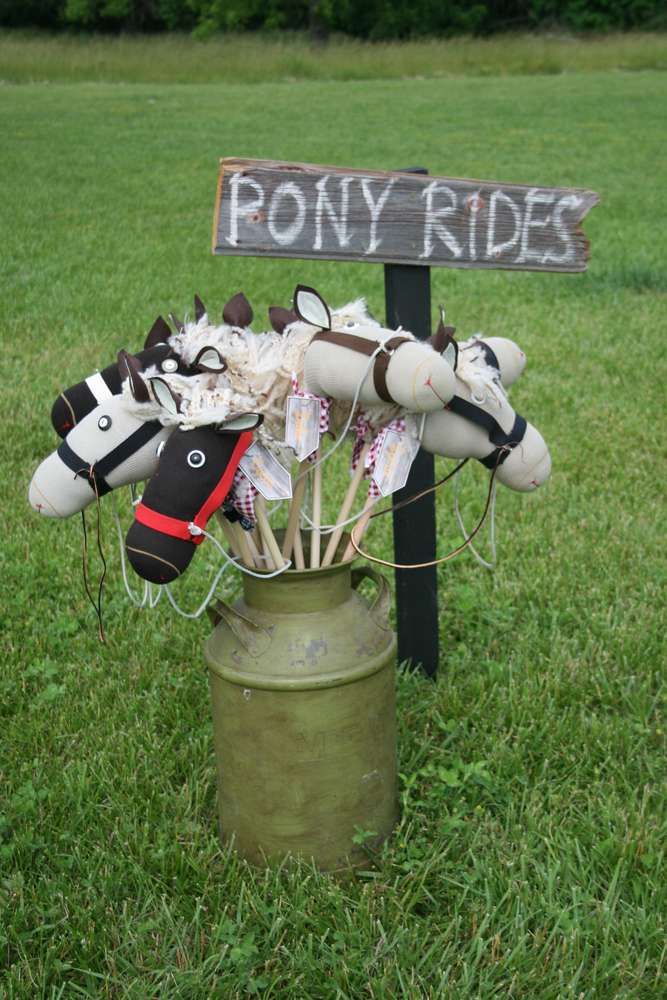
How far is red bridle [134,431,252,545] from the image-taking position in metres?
2.02

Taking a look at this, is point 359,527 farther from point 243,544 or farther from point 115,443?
point 115,443

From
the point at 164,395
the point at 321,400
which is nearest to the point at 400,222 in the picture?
the point at 321,400

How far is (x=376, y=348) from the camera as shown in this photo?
2.06 meters

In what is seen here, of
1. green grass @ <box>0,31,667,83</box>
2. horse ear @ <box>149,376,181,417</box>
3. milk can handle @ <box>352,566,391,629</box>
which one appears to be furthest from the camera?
green grass @ <box>0,31,667,83</box>

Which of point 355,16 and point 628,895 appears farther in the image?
point 355,16

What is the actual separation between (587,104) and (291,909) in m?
20.6

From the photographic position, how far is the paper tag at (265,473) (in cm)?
211

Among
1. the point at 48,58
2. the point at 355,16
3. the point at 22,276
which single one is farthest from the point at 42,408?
the point at 355,16

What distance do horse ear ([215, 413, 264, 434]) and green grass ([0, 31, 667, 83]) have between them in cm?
2580

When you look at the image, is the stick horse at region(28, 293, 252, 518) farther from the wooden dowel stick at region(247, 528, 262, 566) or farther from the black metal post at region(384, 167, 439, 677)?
the black metal post at region(384, 167, 439, 677)

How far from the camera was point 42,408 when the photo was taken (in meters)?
5.29

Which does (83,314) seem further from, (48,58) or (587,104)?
(48,58)

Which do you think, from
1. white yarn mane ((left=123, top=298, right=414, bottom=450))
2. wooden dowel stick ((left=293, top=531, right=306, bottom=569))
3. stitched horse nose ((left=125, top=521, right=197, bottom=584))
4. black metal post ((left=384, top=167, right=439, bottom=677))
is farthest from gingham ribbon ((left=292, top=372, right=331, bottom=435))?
black metal post ((left=384, top=167, right=439, bottom=677))

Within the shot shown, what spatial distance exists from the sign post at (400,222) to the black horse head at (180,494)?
1.60 ft
